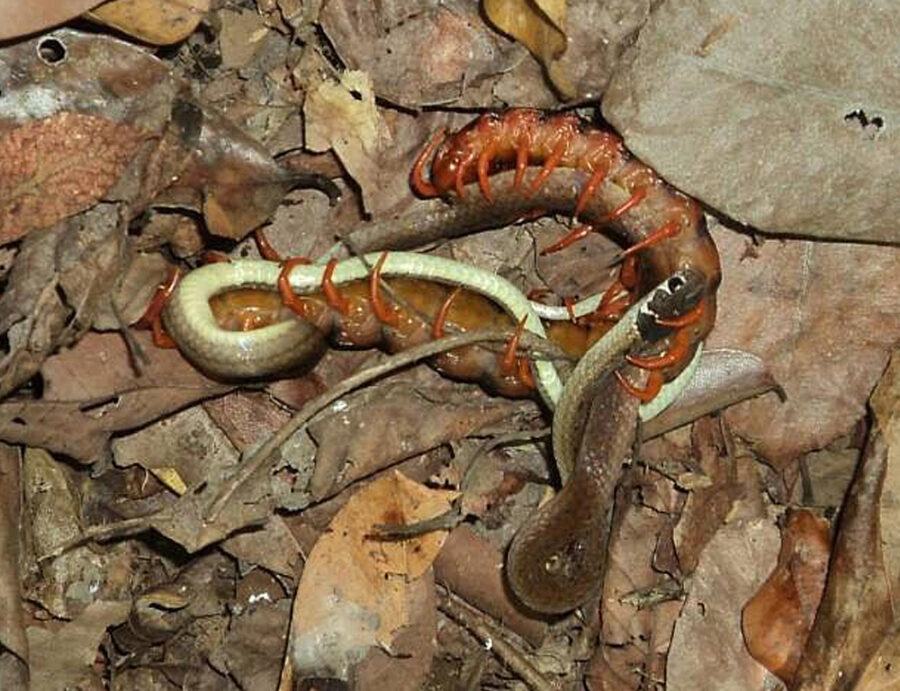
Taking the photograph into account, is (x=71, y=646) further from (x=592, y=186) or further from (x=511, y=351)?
(x=592, y=186)

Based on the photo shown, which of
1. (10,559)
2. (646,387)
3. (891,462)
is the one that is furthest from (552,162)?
(10,559)

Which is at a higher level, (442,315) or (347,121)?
(347,121)

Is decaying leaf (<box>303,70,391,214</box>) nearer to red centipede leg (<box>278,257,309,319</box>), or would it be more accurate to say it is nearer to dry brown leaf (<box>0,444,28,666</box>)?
red centipede leg (<box>278,257,309,319</box>)

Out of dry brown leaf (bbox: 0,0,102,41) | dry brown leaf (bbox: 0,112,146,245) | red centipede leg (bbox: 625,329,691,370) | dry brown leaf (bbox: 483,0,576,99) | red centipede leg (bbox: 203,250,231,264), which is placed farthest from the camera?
red centipede leg (bbox: 203,250,231,264)

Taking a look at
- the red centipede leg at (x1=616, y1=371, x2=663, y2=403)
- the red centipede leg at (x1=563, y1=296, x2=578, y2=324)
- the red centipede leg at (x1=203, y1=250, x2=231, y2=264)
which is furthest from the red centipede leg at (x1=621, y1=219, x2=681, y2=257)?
the red centipede leg at (x1=203, y1=250, x2=231, y2=264)

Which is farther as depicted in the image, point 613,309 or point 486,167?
point 613,309

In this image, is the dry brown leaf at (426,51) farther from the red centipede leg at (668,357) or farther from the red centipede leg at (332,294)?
the red centipede leg at (668,357)
